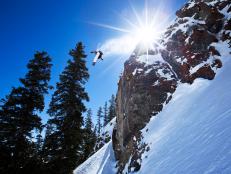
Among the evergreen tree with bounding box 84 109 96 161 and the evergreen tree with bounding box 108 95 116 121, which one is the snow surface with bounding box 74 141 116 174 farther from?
the evergreen tree with bounding box 108 95 116 121

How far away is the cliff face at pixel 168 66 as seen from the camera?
21234 millimetres

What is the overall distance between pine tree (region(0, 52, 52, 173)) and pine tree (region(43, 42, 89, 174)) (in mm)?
1262

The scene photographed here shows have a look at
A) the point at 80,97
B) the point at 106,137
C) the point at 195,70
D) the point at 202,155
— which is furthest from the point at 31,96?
the point at 106,137

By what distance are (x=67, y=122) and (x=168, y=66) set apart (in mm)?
13208

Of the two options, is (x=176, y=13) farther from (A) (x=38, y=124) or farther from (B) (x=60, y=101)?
(A) (x=38, y=124)

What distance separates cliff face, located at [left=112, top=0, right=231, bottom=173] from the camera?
21.2m

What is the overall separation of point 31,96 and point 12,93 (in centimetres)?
124

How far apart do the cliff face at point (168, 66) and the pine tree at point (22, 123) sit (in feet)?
25.3

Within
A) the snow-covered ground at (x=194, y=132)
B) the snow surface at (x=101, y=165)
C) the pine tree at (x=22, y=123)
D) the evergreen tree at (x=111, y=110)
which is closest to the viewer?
the snow-covered ground at (x=194, y=132)

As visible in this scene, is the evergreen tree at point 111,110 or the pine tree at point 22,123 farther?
the evergreen tree at point 111,110

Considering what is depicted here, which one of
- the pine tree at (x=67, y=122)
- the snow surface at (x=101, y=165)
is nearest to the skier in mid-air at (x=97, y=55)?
the pine tree at (x=67, y=122)

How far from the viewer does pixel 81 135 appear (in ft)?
57.0

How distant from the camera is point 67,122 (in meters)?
17.1

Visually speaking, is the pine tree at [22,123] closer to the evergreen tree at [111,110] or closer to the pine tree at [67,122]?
the pine tree at [67,122]
